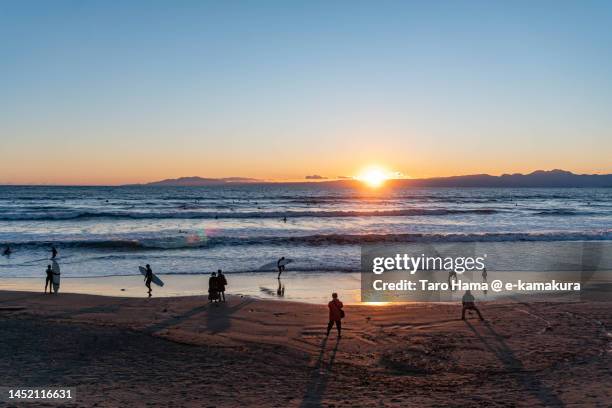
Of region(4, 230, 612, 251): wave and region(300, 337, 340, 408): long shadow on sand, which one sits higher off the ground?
region(300, 337, 340, 408): long shadow on sand

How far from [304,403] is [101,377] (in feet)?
14.2

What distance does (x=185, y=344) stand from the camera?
42.6ft

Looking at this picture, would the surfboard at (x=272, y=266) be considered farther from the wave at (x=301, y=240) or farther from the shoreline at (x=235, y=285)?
the wave at (x=301, y=240)

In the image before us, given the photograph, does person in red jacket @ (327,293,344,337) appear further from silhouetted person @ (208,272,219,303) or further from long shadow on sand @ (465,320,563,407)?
silhouetted person @ (208,272,219,303)

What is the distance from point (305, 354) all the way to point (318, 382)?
6.37 ft

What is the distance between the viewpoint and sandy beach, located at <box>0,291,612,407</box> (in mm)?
9734

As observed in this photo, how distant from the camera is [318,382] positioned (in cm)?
1052

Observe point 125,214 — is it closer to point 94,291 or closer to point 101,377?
point 94,291

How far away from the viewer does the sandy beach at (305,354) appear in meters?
9.73

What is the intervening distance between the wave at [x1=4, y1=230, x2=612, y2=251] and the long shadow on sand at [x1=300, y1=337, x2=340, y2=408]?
1031 inches

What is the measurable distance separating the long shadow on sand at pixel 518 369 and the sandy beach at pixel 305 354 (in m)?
0.03

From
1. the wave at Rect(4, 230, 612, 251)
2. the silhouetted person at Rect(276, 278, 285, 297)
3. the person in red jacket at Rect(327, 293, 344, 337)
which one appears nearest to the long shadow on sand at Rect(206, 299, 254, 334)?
the silhouetted person at Rect(276, 278, 285, 297)

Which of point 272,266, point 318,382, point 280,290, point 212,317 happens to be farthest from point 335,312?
point 272,266

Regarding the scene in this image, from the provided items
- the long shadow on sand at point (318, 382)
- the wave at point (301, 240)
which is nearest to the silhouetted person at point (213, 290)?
the long shadow on sand at point (318, 382)
